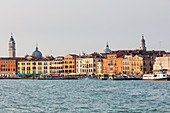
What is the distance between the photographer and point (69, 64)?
155750 mm

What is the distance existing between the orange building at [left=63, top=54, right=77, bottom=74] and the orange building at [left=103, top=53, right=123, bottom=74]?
12.6 meters

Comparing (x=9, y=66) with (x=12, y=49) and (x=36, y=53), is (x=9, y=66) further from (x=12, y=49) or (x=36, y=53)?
(x=12, y=49)

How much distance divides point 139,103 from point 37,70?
119406mm

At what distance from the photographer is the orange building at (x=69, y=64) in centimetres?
Answer: 15477

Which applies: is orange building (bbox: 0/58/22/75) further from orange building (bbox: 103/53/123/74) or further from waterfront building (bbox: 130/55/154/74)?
waterfront building (bbox: 130/55/154/74)

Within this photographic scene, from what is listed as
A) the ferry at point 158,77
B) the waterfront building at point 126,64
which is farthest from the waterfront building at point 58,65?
the ferry at point 158,77

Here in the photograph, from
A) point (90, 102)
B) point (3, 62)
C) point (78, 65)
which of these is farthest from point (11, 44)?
point (90, 102)

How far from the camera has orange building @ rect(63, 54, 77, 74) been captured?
154775 millimetres

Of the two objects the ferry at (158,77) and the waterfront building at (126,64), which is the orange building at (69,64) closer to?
the waterfront building at (126,64)

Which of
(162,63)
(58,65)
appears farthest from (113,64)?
(58,65)

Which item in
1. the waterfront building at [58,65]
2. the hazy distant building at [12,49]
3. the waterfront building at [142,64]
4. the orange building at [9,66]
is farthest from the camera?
the hazy distant building at [12,49]

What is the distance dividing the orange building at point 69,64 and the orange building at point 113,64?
12602mm

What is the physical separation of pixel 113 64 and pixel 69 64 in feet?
58.9

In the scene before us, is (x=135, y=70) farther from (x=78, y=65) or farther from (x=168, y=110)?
(x=168, y=110)
